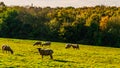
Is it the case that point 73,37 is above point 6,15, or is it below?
below

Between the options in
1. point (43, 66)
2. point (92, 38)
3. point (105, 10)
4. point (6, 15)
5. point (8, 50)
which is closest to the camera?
point (43, 66)

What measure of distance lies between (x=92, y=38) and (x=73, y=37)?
19.5 ft

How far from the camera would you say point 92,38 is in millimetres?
104125

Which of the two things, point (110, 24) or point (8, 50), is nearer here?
point (8, 50)

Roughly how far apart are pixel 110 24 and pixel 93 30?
25.3 feet

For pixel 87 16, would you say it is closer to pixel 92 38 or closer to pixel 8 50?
pixel 92 38

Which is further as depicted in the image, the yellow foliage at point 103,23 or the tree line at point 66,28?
the yellow foliage at point 103,23

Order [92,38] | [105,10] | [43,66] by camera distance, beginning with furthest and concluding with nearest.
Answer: [105,10] → [92,38] → [43,66]

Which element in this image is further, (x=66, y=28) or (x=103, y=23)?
(x=103, y=23)

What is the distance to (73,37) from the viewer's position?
4119 inches

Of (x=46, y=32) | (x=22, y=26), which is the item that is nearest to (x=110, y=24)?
(x=46, y=32)

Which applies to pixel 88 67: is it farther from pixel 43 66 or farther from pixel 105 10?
pixel 105 10

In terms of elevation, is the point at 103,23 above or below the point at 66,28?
above

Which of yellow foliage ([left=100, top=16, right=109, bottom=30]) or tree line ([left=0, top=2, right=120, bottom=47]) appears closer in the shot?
tree line ([left=0, top=2, right=120, bottom=47])
